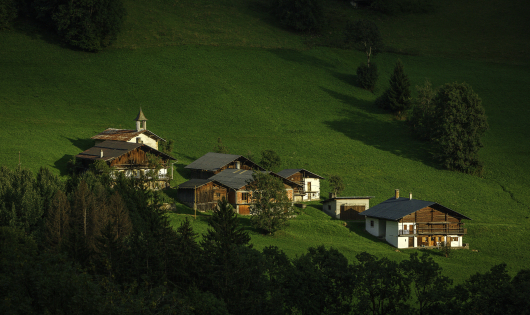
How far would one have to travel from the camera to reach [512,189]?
75938mm

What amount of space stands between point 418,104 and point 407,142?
6575mm

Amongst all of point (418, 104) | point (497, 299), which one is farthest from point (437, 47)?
point (497, 299)

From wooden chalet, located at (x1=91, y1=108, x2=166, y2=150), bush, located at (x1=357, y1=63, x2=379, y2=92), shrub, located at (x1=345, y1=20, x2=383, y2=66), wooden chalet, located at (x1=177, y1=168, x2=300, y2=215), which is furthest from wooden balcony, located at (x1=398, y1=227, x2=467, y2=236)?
shrub, located at (x1=345, y1=20, x2=383, y2=66)

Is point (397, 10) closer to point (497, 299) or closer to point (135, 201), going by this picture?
point (135, 201)

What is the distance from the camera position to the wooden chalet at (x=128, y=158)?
67.8 meters

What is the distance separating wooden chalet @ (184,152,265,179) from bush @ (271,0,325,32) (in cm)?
6426

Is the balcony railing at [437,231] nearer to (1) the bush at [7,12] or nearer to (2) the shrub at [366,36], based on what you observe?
(2) the shrub at [366,36]

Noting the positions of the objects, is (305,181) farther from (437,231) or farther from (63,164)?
(63,164)

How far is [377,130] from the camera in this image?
96.2m

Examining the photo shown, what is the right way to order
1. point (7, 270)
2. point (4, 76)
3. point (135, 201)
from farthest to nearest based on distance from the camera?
point (4, 76)
point (135, 201)
point (7, 270)

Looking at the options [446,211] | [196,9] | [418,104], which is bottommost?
[446,211]

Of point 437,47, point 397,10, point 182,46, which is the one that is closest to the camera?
point 182,46

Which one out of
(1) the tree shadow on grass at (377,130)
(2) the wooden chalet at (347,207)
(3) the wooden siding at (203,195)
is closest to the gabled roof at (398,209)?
(2) the wooden chalet at (347,207)

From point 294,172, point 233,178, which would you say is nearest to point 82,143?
point 233,178
